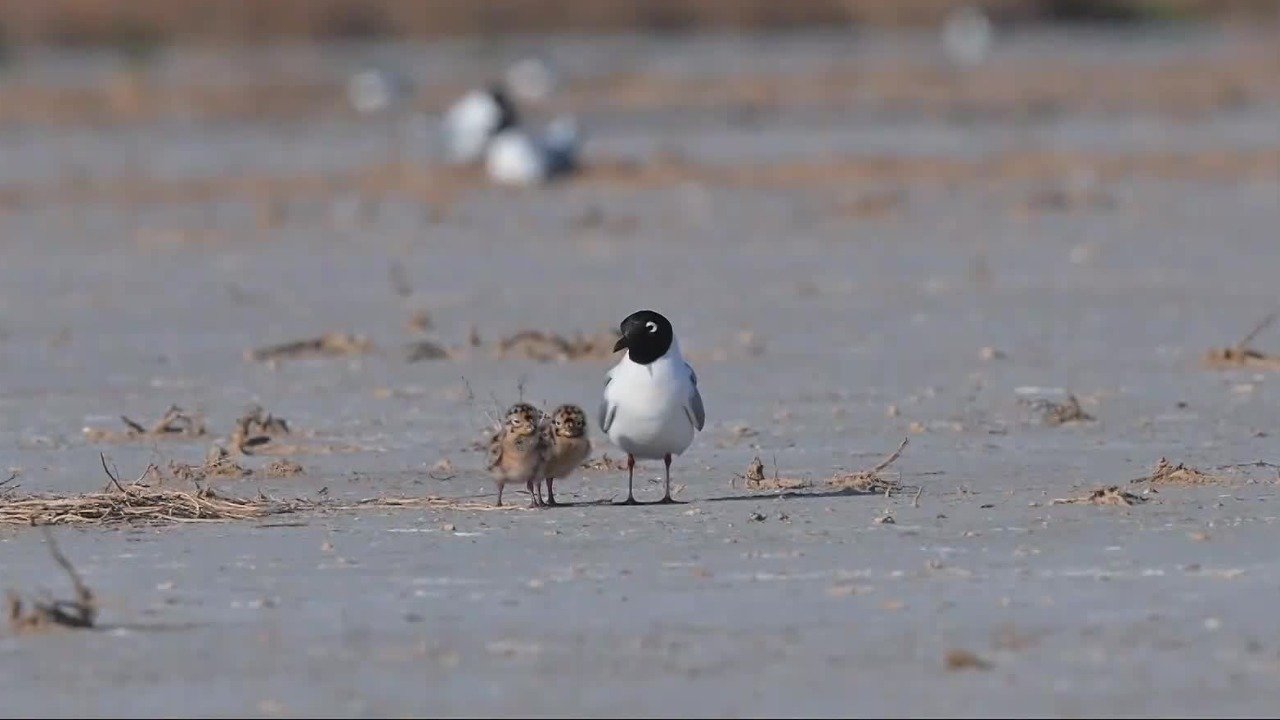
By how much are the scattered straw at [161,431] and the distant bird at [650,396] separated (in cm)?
271

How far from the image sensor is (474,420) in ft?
36.1

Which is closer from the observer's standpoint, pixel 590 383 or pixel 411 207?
pixel 590 383

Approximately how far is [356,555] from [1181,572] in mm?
2348

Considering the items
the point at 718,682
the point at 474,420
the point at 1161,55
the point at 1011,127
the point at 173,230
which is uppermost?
the point at 1161,55

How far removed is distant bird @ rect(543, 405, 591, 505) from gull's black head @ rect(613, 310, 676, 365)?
0.26m

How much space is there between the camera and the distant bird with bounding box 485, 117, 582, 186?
24375 mm

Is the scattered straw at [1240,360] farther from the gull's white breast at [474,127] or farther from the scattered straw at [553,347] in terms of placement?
the gull's white breast at [474,127]

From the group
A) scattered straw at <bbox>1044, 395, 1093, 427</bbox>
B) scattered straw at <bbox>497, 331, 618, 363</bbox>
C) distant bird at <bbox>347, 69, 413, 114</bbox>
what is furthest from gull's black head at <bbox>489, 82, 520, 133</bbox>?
scattered straw at <bbox>1044, 395, 1093, 427</bbox>

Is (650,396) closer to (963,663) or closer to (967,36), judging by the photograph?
(963,663)

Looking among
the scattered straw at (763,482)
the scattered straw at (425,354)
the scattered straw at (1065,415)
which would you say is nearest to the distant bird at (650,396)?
the scattered straw at (763,482)

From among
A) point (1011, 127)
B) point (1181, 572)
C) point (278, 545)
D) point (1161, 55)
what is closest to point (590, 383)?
point (278, 545)

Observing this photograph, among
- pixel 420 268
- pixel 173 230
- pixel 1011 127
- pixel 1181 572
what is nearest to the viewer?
pixel 1181 572

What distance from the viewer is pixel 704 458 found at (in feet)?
32.4

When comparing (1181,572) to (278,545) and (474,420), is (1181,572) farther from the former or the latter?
(474,420)
